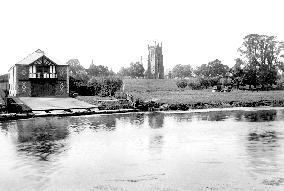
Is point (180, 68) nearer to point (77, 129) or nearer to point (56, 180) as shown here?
point (77, 129)

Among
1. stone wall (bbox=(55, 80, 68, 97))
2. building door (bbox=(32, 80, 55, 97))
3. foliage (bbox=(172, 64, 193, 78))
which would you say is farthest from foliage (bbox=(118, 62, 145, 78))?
building door (bbox=(32, 80, 55, 97))

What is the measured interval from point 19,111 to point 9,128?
11.4 meters

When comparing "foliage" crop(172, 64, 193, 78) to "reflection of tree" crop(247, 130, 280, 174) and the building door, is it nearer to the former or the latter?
the building door

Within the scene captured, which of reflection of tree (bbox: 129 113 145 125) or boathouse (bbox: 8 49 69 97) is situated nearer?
reflection of tree (bbox: 129 113 145 125)

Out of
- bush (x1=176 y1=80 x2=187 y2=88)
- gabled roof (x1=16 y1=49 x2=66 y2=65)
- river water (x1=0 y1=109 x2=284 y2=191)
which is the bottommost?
river water (x1=0 y1=109 x2=284 y2=191)

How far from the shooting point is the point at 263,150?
1612 cm

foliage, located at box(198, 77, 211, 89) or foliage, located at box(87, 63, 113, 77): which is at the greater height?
foliage, located at box(87, 63, 113, 77)

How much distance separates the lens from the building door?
55156mm

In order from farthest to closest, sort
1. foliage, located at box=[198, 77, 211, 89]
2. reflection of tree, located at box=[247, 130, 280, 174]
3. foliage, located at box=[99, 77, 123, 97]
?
foliage, located at box=[198, 77, 211, 89]
foliage, located at box=[99, 77, 123, 97]
reflection of tree, located at box=[247, 130, 280, 174]

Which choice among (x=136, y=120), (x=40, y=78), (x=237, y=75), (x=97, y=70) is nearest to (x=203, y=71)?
(x=97, y=70)

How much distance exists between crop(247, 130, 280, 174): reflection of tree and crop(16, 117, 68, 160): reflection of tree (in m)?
8.50

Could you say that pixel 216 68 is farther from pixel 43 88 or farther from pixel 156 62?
pixel 43 88

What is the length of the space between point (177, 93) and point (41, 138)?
46915mm

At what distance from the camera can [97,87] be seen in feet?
202
